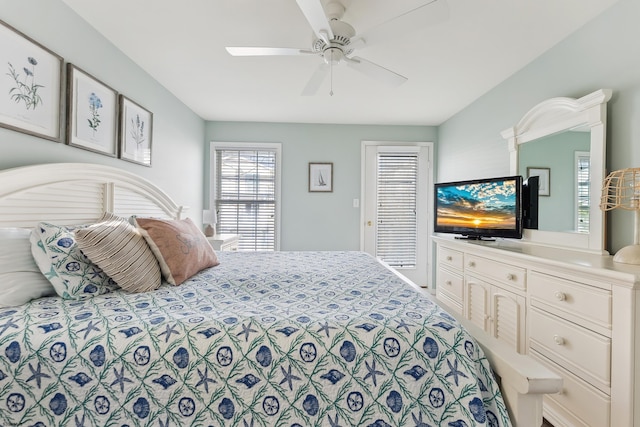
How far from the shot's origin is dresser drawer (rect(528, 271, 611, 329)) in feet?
4.61

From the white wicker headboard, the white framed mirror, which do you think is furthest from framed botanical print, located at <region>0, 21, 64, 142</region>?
the white framed mirror

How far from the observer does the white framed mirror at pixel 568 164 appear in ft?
6.13

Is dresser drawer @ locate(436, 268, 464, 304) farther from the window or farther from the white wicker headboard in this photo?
the white wicker headboard

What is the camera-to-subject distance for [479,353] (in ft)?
3.34

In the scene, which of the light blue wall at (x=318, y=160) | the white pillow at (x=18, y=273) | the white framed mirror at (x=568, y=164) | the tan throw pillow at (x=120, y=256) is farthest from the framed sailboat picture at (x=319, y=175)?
the white pillow at (x=18, y=273)

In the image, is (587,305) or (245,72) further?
(245,72)

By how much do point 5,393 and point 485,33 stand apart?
292 centimetres

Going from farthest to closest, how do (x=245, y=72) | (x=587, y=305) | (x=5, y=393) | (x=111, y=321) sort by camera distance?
(x=245, y=72) < (x=587, y=305) < (x=111, y=321) < (x=5, y=393)

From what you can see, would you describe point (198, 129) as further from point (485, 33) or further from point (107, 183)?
point (485, 33)

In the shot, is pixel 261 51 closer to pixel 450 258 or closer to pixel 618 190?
pixel 618 190

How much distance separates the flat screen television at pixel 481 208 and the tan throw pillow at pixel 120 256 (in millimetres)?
2483

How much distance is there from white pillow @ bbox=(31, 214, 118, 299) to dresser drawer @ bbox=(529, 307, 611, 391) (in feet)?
7.40

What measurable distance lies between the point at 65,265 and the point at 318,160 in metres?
3.31

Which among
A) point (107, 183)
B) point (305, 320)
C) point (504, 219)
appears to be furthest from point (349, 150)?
point (305, 320)
